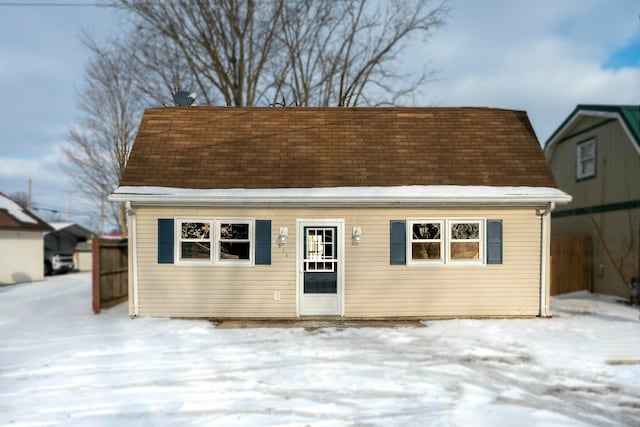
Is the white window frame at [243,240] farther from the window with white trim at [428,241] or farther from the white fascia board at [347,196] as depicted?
the window with white trim at [428,241]

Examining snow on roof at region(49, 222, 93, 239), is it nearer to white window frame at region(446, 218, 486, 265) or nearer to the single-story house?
the single-story house

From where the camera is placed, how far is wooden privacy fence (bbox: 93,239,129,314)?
31.8 feet

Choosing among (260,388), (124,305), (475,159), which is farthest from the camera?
(124,305)

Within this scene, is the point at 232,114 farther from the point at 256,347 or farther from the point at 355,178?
the point at 256,347

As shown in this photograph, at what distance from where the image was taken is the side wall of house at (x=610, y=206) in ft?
37.6

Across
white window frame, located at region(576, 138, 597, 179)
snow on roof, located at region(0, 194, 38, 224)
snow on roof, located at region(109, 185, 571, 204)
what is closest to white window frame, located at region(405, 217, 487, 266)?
snow on roof, located at region(109, 185, 571, 204)

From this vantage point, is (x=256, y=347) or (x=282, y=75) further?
(x=282, y=75)

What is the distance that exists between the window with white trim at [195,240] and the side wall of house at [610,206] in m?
11.0

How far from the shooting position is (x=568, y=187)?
14.5 meters

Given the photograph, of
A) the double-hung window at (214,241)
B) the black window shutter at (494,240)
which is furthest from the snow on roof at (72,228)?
the black window shutter at (494,240)

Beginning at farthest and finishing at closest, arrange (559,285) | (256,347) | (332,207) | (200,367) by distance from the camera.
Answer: (559,285), (332,207), (256,347), (200,367)

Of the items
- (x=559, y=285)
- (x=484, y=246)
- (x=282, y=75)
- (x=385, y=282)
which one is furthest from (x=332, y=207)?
(x=282, y=75)

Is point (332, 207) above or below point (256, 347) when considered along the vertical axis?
above

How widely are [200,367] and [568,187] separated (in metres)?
13.5
